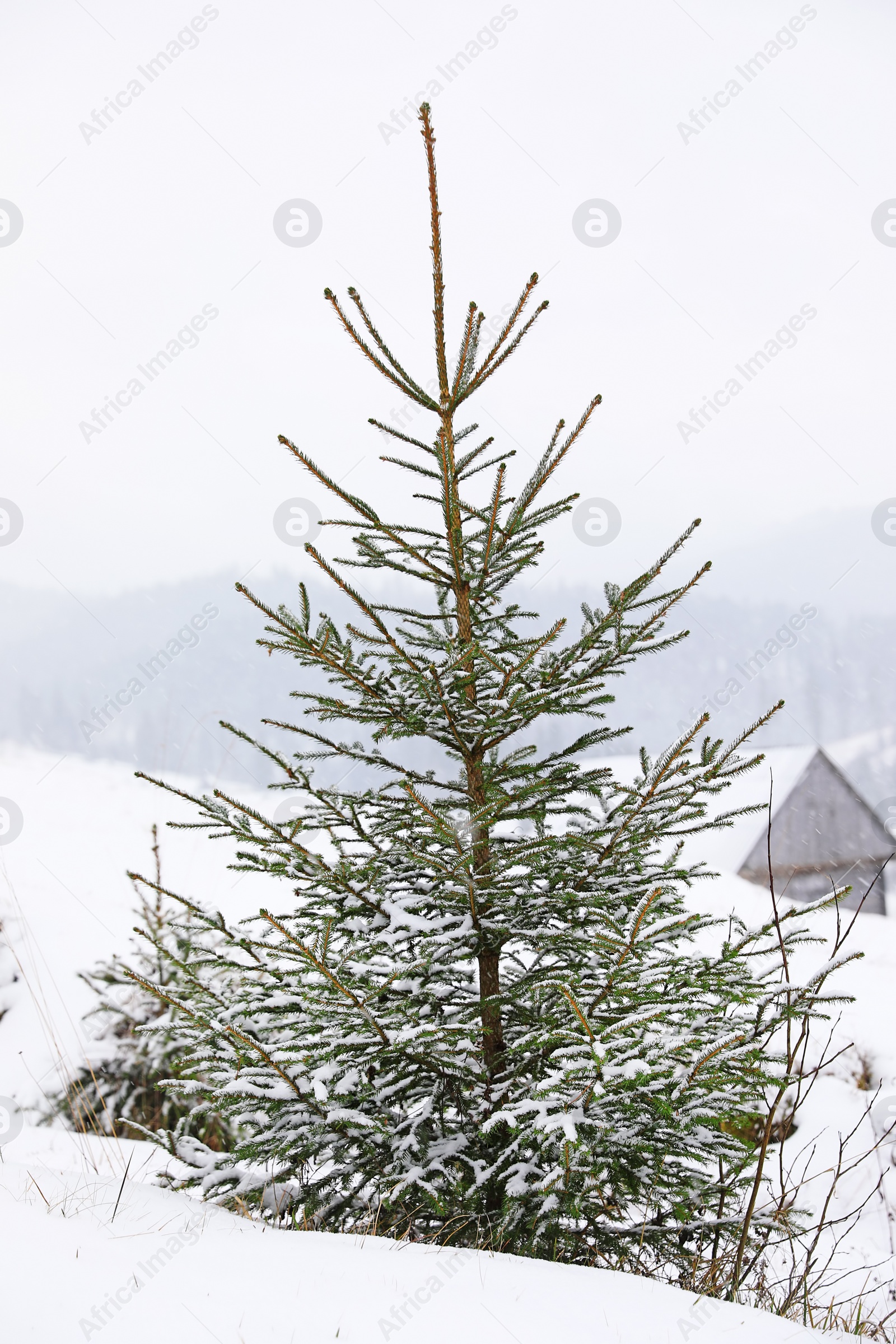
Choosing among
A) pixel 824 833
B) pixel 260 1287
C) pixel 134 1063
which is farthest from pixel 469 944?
pixel 824 833

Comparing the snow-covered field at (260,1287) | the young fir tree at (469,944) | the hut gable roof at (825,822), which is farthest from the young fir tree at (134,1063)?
the hut gable roof at (825,822)

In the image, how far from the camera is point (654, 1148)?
9.07 ft

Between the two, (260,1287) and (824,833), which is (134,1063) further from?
(824,833)

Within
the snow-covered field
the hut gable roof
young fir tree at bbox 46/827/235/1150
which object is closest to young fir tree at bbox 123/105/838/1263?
the snow-covered field

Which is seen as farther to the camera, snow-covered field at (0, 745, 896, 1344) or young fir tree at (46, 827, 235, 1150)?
young fir tree at (46, 827, 235, 1150)

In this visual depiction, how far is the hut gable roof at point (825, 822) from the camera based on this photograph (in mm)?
17500

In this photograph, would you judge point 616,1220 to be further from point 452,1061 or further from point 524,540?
point 524,540

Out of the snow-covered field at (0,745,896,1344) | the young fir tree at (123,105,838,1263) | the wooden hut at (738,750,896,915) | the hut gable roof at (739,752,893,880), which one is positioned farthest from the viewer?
the hut gable roof at (739,752,893,880)

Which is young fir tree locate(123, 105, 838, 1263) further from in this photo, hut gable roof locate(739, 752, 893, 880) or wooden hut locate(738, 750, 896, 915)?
hut gable roof locate(739, 752, 893, 880)

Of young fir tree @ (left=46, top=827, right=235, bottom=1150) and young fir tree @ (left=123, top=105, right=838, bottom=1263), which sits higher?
young fir tree @ (left=123, top=105, right=838, bottom=1263)

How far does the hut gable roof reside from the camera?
1750 cm

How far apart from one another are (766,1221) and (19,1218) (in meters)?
2.76

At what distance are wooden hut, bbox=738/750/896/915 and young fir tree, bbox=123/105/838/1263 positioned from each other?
50.3 ft

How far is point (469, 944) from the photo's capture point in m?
3.21
